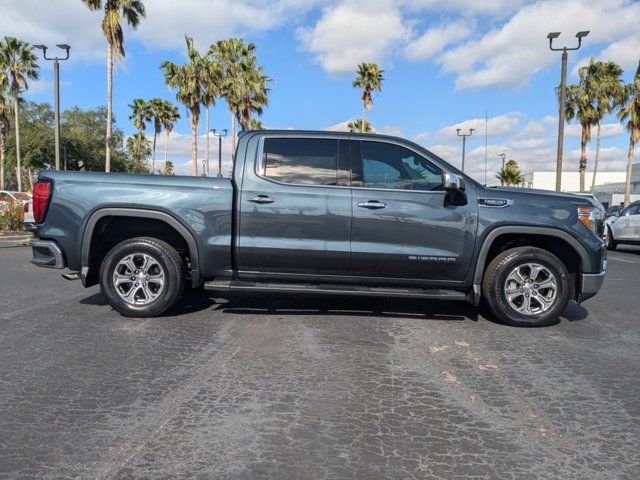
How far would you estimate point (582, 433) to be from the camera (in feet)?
9.70

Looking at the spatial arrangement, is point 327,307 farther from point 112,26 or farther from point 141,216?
point 112,26

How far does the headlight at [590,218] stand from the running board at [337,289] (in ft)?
4.85

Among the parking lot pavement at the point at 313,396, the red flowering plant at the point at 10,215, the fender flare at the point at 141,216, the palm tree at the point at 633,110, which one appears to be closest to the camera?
the parking lot pavement at the point at 313,396

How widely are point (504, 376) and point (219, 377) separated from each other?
7.12 ft

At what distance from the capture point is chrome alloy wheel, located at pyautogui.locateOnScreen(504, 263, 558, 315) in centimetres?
536

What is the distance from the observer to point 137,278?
18.0 ft

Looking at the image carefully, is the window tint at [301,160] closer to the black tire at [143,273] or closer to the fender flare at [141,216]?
→ the fender flare at [141,216]

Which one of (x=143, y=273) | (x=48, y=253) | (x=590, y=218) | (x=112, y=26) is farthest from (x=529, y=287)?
(x=112, y=26)

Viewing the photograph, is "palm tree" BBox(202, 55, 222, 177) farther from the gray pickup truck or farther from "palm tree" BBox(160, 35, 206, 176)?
the gray pickup truck

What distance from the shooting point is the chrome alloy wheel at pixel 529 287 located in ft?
17.6

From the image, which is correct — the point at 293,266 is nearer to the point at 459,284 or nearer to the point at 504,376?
the point at 459,284

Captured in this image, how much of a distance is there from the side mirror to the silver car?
39.6ft

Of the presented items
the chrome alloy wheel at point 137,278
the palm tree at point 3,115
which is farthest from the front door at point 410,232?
the palm tree at point 3,115

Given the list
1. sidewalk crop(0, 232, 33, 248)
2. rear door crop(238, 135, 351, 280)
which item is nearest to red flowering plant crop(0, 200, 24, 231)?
sidewalk crop(0, 232, 33, 248)
